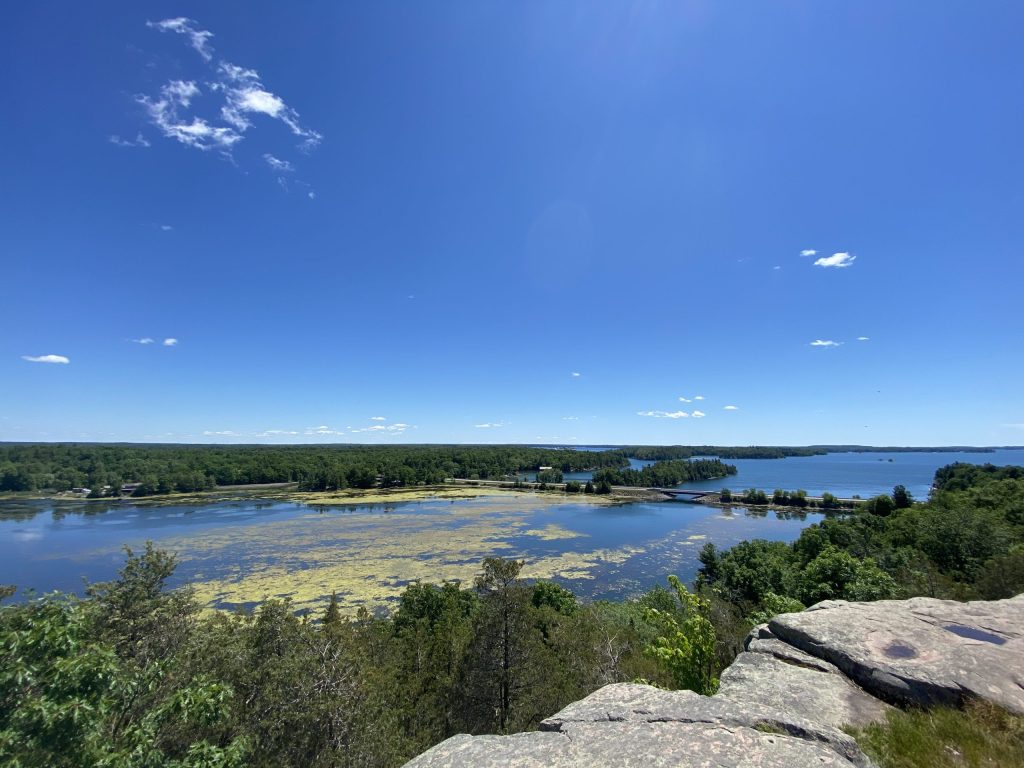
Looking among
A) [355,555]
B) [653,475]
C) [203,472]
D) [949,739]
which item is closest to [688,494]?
[653,475]

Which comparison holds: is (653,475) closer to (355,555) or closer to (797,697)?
(355,555)

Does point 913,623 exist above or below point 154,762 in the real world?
above

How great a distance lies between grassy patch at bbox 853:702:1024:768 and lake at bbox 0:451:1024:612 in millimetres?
32738

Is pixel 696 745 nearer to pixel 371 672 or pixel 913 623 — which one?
pixel 913 623

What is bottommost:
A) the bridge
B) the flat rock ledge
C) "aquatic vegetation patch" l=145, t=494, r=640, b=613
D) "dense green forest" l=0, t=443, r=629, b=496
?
the bridge

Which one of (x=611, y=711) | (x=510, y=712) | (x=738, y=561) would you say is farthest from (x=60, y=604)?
(x=738, y=561)

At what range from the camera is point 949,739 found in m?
4.90

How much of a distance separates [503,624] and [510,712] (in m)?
2.55

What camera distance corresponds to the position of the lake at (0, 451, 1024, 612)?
130ft

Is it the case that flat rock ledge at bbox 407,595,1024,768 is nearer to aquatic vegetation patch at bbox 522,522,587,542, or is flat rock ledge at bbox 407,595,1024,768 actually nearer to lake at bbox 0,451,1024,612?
lake at bbox 0,451,1024,612

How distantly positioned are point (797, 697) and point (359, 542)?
188ft

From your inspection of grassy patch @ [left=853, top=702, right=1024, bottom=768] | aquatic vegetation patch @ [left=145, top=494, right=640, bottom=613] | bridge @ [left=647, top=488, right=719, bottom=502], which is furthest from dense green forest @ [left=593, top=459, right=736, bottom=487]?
grassy patch @ [left=853, top=702, right=1024, bottom=768]

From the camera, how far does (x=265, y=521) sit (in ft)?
236

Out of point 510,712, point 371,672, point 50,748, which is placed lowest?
point 510,712
